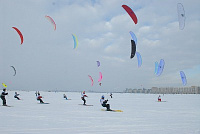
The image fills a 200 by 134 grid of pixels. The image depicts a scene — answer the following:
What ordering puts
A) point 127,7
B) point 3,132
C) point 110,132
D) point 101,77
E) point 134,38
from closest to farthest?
point 3,132 → point 110,132 → point 127,7 → point 134,38 → point 101,77

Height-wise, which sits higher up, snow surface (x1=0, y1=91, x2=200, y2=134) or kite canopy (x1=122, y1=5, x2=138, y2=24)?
kite canopy (x1=122, y1=5, x2=138, y2=24)

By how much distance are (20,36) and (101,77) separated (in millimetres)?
8611

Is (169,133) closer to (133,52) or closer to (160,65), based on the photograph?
(133,52)

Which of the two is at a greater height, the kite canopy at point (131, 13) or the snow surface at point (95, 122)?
the kite canopy at point (131, 13)

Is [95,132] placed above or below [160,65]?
below

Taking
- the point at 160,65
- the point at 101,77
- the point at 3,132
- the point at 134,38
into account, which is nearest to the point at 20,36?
the point at 101,77

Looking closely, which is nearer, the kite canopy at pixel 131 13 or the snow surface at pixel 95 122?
the snow surface at pixel 95 122

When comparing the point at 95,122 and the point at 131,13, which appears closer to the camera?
the point at 95,122

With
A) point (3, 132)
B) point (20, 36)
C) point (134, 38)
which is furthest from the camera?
point (20, 36)

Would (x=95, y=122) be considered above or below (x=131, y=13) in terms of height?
below

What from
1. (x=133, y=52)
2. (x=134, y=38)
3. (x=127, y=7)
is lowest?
(x=133, y=52)

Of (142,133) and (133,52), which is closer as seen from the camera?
(142,133)

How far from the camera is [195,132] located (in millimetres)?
Result: 6543

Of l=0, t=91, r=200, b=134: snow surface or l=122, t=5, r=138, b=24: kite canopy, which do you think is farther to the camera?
l=122, t=5, r=138, b=24: kite canopy
